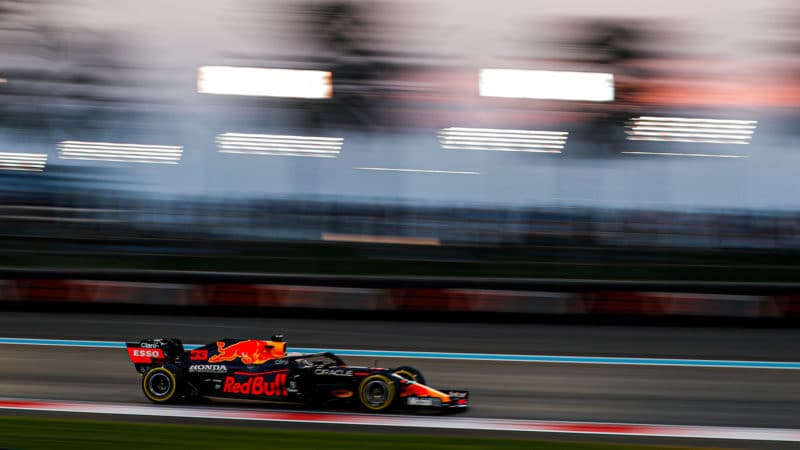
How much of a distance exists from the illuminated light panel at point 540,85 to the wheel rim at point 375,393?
22.6ft

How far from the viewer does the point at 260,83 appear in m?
12.5

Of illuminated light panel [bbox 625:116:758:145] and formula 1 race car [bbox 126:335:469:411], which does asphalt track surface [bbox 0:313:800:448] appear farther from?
illuminated light panel [bbox 625:116:758:145]

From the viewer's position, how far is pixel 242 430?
5.16m

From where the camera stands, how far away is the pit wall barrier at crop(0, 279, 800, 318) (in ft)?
35.4

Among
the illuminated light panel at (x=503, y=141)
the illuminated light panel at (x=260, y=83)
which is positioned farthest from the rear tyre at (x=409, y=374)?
the illuminated light panel at (x=260, y=83)

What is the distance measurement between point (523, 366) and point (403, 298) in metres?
3.80

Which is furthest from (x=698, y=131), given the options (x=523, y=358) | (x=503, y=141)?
(x=523, y=358)

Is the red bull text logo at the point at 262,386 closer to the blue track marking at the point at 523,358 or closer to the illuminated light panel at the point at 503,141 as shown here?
the blue track marking at the point at 523,358

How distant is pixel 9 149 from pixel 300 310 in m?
4.64

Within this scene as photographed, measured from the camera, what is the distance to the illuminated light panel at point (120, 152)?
11766mm

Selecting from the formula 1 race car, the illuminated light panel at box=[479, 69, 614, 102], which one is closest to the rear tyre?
the formula 1 race car

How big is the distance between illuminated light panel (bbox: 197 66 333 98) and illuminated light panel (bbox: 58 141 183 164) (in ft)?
3.55

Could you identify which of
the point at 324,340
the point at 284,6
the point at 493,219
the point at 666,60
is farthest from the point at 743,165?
the point at 284,6

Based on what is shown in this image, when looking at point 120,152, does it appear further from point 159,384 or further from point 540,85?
point 159,384
